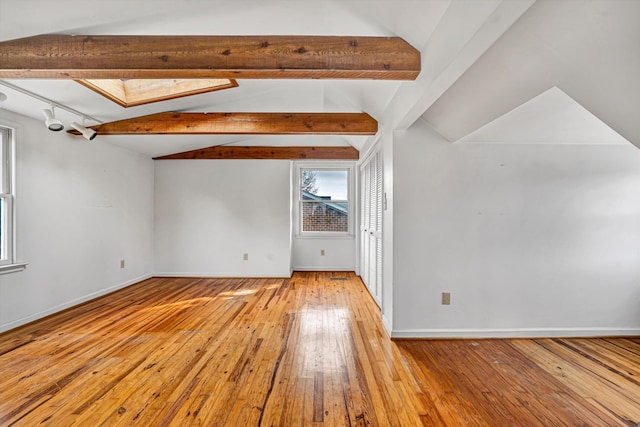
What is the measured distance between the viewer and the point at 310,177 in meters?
6.05

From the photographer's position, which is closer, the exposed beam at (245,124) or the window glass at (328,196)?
the exposed beam at (245,124)

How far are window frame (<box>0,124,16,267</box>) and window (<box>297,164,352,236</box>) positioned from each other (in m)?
4.01

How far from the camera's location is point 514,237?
9.46 ft

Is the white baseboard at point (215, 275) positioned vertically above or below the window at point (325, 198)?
below

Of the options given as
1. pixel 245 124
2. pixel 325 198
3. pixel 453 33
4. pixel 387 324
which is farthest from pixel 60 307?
pixel 453 33

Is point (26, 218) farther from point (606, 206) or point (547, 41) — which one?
point (606, 206)

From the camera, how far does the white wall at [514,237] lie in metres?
2.87

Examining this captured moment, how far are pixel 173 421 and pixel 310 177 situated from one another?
478 cm

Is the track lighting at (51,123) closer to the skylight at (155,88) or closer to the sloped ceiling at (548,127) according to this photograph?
the skylight at (155,88)

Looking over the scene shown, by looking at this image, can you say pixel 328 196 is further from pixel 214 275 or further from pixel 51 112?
pixel 51 112

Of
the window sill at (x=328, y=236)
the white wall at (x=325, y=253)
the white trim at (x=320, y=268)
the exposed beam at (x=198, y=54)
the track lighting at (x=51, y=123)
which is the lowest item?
the white trim at (x=320, y=268)

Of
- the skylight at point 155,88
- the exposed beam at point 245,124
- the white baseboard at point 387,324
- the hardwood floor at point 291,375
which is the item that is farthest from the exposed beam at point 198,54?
the white baseboard at point 387,324

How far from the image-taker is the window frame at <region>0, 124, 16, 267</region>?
10.1ft

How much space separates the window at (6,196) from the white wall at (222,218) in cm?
242
